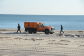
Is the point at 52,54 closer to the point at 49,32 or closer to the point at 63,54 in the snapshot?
the point at 63,54

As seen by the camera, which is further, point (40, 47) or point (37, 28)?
point (37, 28)

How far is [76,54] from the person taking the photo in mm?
25391

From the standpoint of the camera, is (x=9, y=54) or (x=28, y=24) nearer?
(x=9, y=54)

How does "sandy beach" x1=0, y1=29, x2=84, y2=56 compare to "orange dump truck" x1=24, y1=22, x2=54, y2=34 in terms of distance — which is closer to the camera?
"sandy beach" x1=0, y1=29, x2=84, y2=56

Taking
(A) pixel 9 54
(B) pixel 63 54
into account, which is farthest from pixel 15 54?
(B) pixel 63 54

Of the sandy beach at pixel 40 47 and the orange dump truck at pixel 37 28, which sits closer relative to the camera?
the sandy beach at pixel 40 47

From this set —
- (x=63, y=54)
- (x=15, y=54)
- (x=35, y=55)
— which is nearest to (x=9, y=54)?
(x=15, y=54)

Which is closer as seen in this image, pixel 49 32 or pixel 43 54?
pixel 43 54

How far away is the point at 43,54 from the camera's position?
25125 mm

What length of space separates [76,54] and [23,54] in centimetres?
398

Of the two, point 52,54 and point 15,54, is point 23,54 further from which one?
point 52,54

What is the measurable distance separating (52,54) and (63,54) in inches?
33.3

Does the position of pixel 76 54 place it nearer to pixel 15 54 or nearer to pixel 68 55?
pixel 68 55

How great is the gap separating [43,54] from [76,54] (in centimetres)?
249
